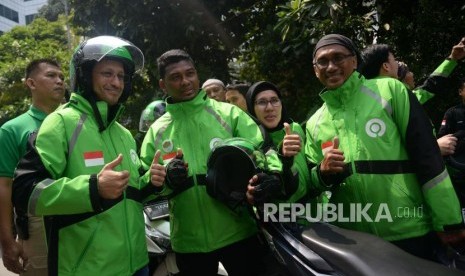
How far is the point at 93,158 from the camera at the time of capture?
2105mm

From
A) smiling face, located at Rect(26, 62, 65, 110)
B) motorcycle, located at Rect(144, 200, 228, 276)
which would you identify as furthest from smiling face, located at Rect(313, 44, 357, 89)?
smiling face, located at Rect(26, 62, 65, 110)

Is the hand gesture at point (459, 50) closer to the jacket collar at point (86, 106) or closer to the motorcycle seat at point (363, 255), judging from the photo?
the motorcycle seat at point (363, 255)

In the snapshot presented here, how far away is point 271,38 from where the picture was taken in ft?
20.7

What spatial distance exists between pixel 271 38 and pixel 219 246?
14.3 feet

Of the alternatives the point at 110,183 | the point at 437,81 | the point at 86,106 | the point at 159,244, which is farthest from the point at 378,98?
the point at 159,244

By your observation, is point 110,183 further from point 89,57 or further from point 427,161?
point 427,161

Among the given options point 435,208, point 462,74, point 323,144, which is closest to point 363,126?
point 323,144

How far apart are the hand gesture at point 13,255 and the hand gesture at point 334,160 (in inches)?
77.2

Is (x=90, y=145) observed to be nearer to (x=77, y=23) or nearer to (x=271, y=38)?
(x=271, y=38)

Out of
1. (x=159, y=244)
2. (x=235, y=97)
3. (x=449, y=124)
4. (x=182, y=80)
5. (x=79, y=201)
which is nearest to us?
(x=79, y=201)

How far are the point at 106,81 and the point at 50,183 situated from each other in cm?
62

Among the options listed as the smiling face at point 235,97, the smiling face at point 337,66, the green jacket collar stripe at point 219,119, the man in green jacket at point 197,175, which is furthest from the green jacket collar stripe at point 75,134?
the smiling face at point 235,97

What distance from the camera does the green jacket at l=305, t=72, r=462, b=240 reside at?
6.76 feet

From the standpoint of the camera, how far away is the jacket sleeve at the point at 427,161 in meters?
2.04
